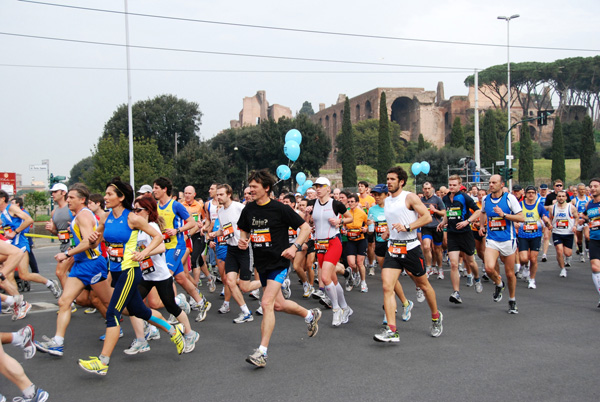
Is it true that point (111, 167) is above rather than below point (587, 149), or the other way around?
below

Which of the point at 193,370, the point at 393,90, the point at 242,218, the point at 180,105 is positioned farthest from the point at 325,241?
the point at 393,90

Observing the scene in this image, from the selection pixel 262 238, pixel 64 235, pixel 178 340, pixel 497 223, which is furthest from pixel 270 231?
pixel 64 235

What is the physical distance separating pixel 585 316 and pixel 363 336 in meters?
3.50

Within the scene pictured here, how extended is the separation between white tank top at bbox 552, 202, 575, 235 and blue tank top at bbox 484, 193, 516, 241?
4.94 metres

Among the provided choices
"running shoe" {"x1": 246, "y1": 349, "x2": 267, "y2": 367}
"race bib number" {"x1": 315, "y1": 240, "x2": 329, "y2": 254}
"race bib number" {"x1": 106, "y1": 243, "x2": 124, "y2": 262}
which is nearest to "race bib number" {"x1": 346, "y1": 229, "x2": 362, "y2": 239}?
"race bib number" {"x1": 315, "y1": 240, "x2": 329, "y2": 254}

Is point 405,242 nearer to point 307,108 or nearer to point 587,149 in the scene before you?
point 587,149

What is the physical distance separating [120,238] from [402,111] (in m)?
92.7

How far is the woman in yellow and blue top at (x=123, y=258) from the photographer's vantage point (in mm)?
5465

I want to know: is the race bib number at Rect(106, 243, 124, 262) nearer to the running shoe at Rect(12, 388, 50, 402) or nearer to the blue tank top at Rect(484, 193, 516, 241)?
the running shoe at Rect(12, 388, 50, 402)

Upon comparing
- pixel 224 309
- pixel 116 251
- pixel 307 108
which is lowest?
pixel 224 309

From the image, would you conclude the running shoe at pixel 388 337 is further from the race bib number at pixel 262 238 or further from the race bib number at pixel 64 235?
the race bib number at pixel 64 235

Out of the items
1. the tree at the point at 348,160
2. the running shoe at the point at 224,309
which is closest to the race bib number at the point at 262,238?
the running shoe at the point at 224,309

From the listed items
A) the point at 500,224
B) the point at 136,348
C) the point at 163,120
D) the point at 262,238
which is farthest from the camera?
the point at 163,120

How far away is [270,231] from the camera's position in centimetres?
602
